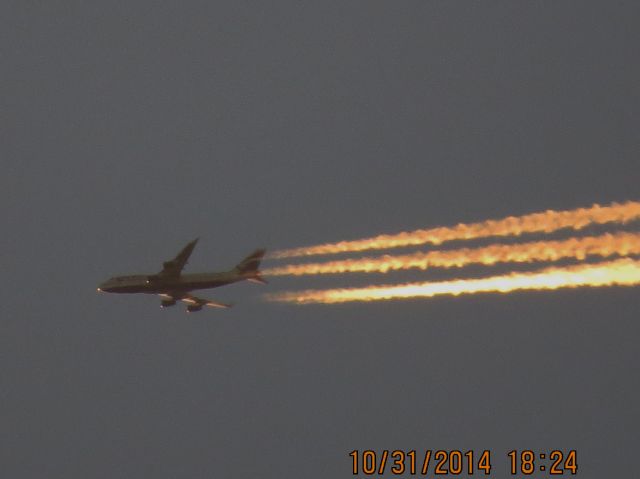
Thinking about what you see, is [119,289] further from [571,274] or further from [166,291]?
[571,274]

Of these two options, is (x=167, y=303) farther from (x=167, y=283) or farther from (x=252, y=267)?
(x=252, y=267)

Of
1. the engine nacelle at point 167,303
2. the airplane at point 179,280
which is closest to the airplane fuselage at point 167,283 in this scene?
the airplane at point 179,280

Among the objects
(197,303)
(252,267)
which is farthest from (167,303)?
(252,267)

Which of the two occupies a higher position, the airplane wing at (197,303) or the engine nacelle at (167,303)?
the airplane wing at (197,303)

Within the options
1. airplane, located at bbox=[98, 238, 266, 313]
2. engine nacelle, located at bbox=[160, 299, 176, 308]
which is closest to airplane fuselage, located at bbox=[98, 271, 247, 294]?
airplane, located at bbox=[98, 238, 266, 313]

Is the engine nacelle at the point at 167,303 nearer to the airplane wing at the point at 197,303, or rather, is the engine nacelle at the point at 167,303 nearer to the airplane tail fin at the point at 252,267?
the airplane wing at the point at 197,303

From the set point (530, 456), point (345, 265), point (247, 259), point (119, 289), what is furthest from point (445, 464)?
point (119, 289)

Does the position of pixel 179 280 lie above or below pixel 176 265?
below

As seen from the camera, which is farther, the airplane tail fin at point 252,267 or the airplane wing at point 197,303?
the airplane wing at point 197,303

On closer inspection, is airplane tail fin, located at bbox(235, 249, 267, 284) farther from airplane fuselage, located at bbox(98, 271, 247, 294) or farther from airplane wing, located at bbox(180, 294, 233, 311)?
airplane wing, located at bbox(180, 294, 233, 311)
